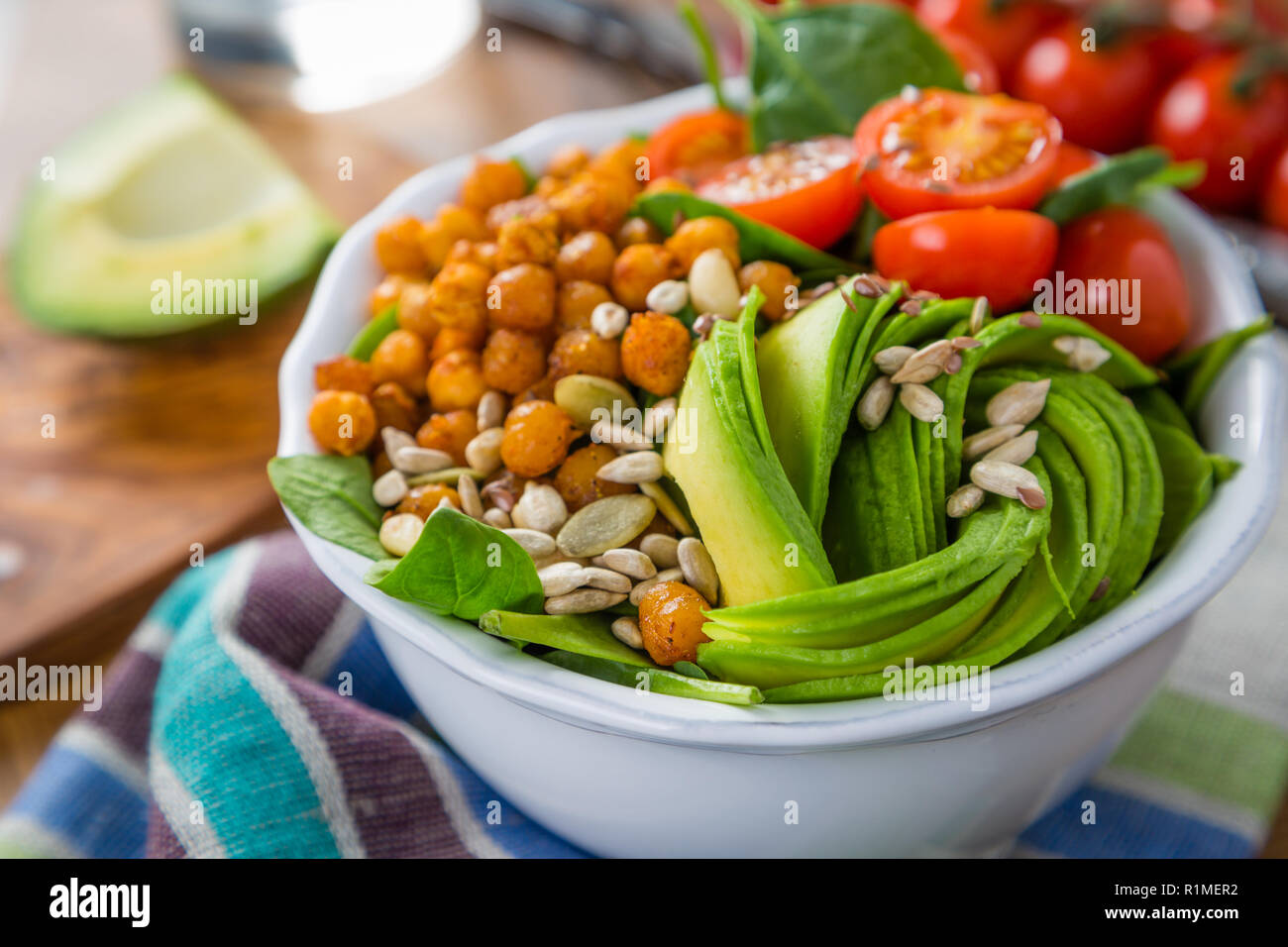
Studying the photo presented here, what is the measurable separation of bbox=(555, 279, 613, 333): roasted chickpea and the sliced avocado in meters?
0.17

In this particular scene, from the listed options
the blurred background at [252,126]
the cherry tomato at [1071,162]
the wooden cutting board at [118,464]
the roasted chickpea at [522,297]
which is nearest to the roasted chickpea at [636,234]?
the roasted chickpea at [522,297]

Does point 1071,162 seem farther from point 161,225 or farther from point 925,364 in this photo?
point 161,225

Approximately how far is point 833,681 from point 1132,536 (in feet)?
0.99

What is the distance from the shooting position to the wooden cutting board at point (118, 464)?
4.98ft

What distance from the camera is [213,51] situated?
2.33 m

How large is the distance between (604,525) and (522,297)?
225 millimetres

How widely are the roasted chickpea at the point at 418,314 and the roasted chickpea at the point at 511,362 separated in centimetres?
8

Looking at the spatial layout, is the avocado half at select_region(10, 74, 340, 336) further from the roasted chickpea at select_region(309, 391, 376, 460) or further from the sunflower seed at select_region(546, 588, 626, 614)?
the sunflower seed at select_region(546, 588, 626, 614)

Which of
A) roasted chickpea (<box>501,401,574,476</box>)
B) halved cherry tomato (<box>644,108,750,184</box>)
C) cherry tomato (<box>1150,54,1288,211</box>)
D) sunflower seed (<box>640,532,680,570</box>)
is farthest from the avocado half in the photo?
cherry tomato (<box>1150,54,1288,211</box>)

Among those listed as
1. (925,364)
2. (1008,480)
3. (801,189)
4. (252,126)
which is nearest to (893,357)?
(925,364)

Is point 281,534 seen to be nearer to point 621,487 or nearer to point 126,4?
point 621,487

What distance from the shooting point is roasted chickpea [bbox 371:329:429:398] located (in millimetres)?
1135

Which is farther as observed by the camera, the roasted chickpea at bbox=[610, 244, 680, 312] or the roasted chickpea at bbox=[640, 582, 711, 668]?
the roasted chickpea at bbox=[610, 244, 680, 312]

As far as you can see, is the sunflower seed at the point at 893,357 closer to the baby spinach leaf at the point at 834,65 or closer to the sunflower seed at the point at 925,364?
the sunflower seed at the point at 925,364
